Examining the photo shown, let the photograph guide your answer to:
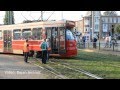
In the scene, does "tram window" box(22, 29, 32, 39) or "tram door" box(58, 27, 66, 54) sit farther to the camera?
"tram window" box(22, 29, 32, 39)

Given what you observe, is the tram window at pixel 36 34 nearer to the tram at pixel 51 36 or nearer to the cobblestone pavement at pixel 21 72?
the tram at pixel 51 36

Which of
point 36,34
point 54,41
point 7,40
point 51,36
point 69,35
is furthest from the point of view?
point 7,40

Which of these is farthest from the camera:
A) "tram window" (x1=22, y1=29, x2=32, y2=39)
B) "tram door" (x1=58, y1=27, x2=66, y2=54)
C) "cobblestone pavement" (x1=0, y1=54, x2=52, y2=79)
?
"tram window" (x1=22, y1=29, x2=32, y2=39)

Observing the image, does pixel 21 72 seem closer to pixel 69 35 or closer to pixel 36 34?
pixel 69 35

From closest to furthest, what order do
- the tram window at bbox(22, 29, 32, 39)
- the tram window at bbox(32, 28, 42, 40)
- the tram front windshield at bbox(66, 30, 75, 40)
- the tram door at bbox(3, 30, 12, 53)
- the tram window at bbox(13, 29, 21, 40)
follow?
the tram front windshield at bbox(66, 30, 75, 40) < the tram window at bbox(32, 28, 42, 40) < the tram window at bbox(22, 29, 32, 39) < the tram window at bbox(13, 29, 21, 40) < the tram door at bbox(3, 30, 12, 53)

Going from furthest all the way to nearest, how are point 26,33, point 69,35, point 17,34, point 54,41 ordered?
point 17,34
point 26,33
point 69,35
point 54,41

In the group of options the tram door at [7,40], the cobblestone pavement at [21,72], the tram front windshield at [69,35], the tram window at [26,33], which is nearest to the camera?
the cobblestone pavement at [21,72]

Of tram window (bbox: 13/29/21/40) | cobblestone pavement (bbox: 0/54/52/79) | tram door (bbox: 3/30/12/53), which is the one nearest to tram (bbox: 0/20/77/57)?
tram window (bbox: 13/29/21/40)

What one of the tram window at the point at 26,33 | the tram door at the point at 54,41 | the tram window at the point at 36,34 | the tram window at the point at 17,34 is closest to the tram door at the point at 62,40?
the tram door at the point at 54,41

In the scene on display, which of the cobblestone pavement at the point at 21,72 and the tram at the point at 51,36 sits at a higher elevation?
the tram at the point at 51,36

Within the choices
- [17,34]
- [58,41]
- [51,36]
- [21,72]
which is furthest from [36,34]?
[21,72]

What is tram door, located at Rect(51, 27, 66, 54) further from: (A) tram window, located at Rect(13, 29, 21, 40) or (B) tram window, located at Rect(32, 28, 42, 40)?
(A) tram window, located at Rect(13, 29, 21, 40)

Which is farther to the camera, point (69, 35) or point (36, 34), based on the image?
point (36, 34)
